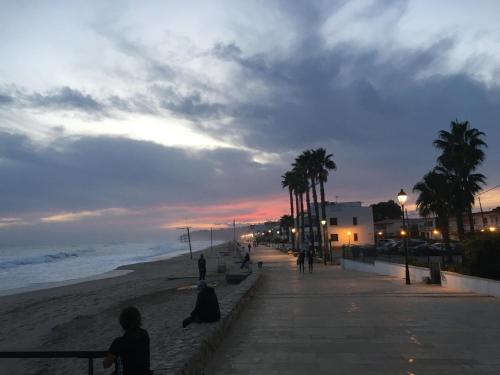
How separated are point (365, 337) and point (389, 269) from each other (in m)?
17.4

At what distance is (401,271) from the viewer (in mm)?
23047

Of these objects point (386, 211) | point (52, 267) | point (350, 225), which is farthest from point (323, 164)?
point (386, 211)

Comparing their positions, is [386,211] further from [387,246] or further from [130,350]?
[130,350]

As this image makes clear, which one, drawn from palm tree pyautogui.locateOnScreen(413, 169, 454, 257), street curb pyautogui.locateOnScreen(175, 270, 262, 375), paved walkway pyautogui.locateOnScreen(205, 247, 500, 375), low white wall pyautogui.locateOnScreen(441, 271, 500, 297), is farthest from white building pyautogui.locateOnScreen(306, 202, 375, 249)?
street curb pyautogui.locateOnScreen(175, 270, 262, 375)

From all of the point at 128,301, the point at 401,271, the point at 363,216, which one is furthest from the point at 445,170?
the point at 363,216

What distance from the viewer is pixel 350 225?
74.4 meters

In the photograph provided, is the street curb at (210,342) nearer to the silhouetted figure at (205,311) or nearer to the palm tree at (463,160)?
the silhouetted figure at (205,311)

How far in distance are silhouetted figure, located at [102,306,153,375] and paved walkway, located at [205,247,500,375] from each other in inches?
84.9

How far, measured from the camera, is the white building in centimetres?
7406

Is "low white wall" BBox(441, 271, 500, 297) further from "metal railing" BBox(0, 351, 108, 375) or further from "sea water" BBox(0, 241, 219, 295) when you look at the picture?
"sea water" BBox(0, 241, 219, 295)

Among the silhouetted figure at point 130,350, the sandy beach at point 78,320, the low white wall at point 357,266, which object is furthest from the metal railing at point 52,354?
the low white wall at point 357,266

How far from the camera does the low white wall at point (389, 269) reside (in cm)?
2027

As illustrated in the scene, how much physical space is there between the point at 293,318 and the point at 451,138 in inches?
998

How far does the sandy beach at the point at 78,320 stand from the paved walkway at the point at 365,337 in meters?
1.39
